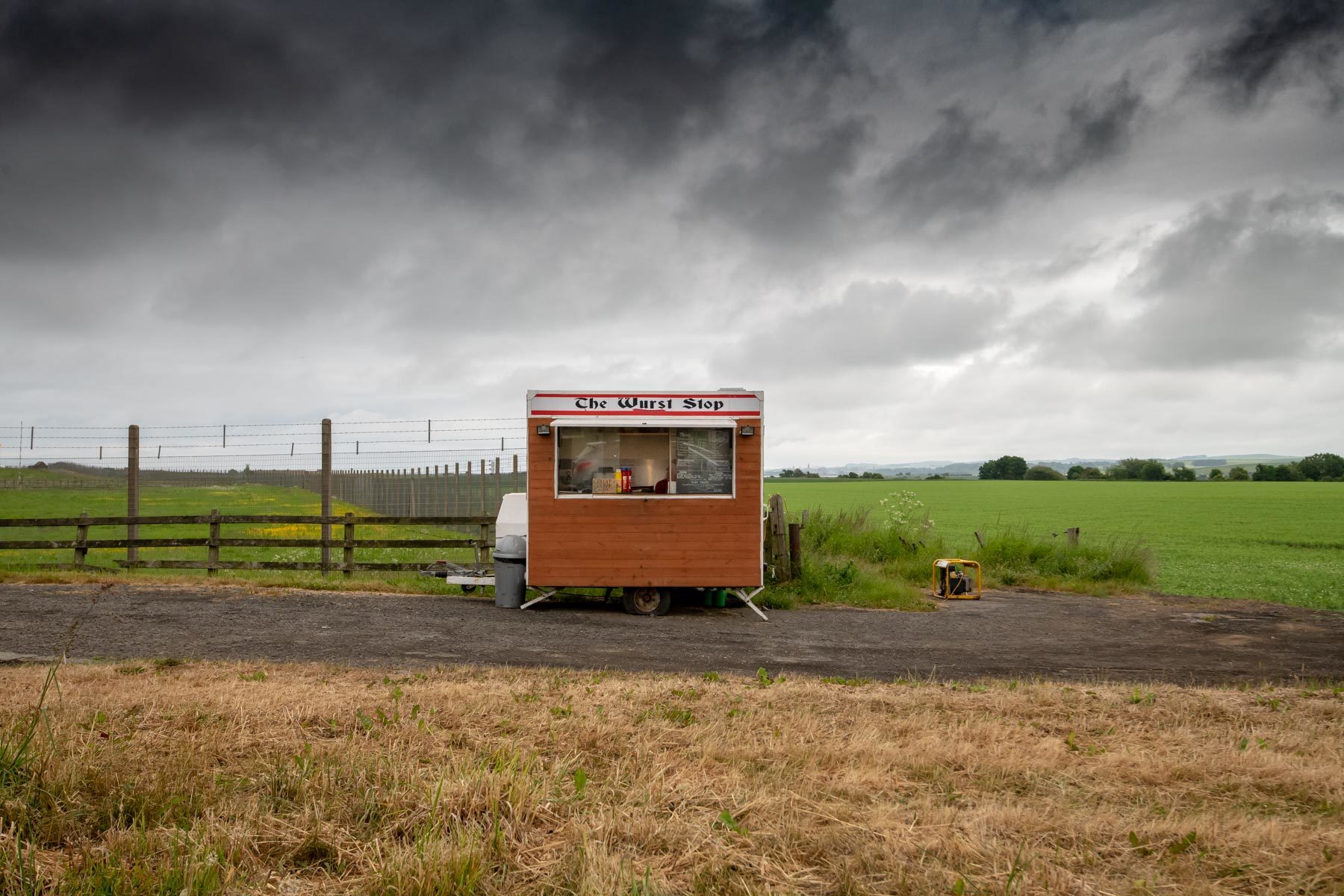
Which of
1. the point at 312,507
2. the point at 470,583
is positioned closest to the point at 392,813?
the point at 470,583

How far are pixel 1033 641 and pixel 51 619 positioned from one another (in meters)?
10.6

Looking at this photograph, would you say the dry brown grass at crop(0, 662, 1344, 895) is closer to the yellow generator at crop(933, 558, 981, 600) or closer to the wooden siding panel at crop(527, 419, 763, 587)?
the wooden siding panel at crop(527, 419, 763, 587)

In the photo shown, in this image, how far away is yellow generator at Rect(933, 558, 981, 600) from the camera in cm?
1416

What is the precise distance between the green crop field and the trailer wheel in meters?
9.57

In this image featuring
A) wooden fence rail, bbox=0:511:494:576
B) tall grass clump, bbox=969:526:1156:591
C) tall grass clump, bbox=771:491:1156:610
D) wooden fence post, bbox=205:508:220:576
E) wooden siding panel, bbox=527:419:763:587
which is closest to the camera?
wooden siding panel, bbox=527:419:763:587

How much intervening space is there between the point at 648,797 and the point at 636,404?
8.72 metres

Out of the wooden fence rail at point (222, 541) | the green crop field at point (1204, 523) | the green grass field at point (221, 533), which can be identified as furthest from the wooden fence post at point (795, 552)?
the green crop field at point (1204, 523)

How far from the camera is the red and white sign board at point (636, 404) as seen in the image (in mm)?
12109

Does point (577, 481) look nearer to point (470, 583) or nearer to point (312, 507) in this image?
point (470, 583)

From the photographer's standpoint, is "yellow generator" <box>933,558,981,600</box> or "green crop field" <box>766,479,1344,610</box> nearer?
"yellow generator" <box>933,558,981,600</box>

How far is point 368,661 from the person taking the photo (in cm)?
780

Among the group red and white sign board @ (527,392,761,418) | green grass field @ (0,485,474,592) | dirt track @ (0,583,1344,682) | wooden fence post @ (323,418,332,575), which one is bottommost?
dirt track @ (0,583,1344,682)

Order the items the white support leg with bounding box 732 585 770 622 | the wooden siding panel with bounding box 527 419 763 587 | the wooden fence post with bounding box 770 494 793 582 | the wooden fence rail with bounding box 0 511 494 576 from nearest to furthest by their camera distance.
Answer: the white support leg with bounding box 732 585 770 622 < the wooden siding panel with bounding box 527 419 763 587 < the wooden fence post with bounding box 770 494 793 582 < the wooden fence rail with bounding box 0 511 494 576

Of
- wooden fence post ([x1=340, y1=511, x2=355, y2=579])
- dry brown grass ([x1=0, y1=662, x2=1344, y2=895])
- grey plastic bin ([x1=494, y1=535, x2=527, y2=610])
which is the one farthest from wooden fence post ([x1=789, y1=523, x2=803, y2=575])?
dry brown grass ([x1=0, y1=662, x2=1344, y2=895])
